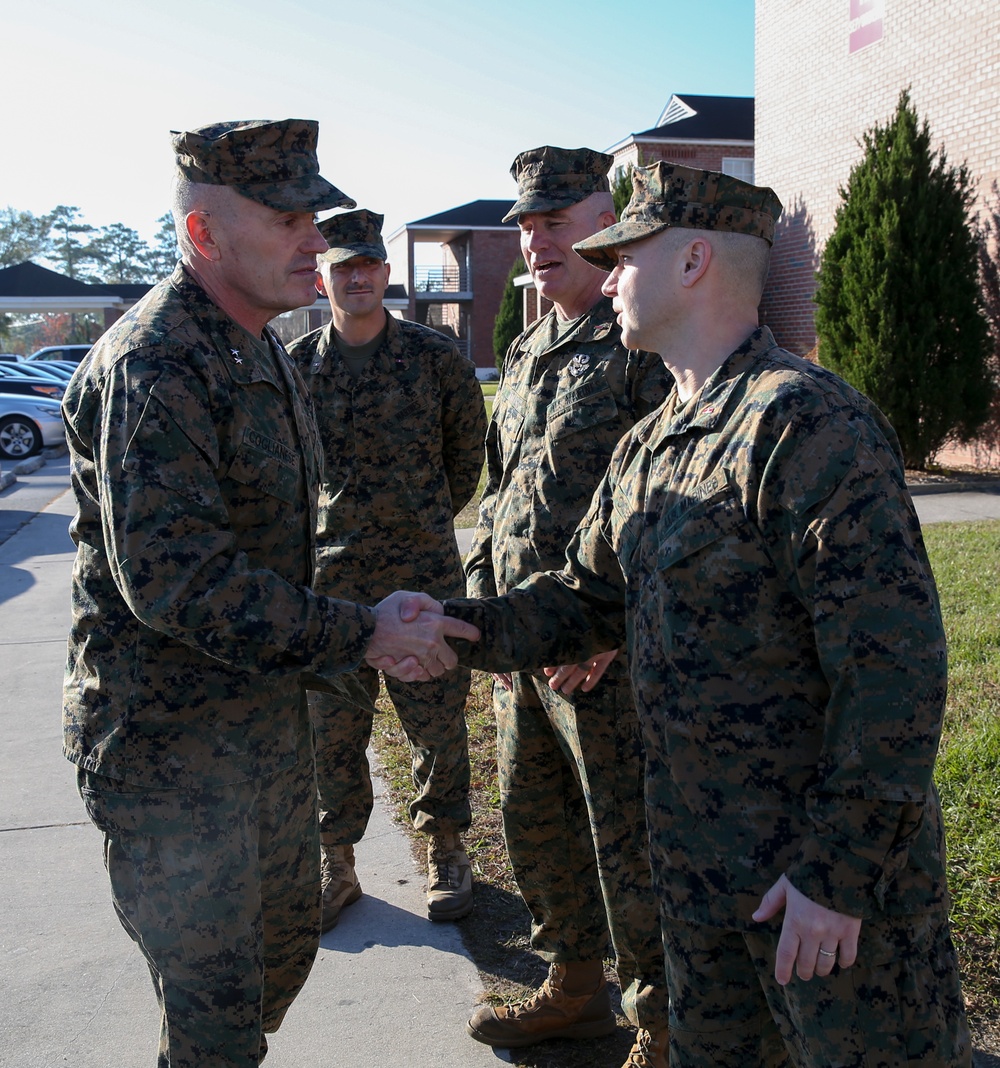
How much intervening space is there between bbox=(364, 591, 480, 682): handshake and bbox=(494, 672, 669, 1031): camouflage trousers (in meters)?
0.51

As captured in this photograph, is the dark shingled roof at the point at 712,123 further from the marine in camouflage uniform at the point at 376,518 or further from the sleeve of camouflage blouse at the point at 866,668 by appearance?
the sleeve of camouflage blouse at the point at 866,668

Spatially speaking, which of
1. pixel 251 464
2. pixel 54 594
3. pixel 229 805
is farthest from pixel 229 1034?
pixel 54 594

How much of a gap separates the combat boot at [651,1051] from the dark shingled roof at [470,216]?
44.8m

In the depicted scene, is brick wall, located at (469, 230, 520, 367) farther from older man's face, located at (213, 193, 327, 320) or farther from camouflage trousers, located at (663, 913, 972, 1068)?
camouflage trousers, located at (663, 913, 972, 1068)

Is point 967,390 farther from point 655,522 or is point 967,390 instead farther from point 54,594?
point 655,522

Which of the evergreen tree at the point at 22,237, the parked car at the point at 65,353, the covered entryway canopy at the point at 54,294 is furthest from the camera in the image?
the evergreen tree at the point at 22,237

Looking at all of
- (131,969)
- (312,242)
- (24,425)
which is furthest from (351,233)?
(24,425)

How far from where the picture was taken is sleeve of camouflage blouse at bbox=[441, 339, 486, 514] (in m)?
4.45

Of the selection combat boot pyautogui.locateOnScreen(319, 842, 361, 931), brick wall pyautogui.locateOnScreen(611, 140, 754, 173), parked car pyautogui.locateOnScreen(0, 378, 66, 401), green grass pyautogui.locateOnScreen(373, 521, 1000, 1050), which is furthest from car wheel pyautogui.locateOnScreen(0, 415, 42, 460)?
combat boot pyautogui.locateOnScreen(319, 842, 361, 931)

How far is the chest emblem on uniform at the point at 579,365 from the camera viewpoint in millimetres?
3223

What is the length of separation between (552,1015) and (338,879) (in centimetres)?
115

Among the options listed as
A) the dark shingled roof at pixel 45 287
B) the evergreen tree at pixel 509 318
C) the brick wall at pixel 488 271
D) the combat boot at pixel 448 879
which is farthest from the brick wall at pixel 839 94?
the dark shingled roof at pixel 45 287

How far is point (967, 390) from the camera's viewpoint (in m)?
13.7

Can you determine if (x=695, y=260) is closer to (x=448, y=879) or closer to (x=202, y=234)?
(x=202, y=234)
